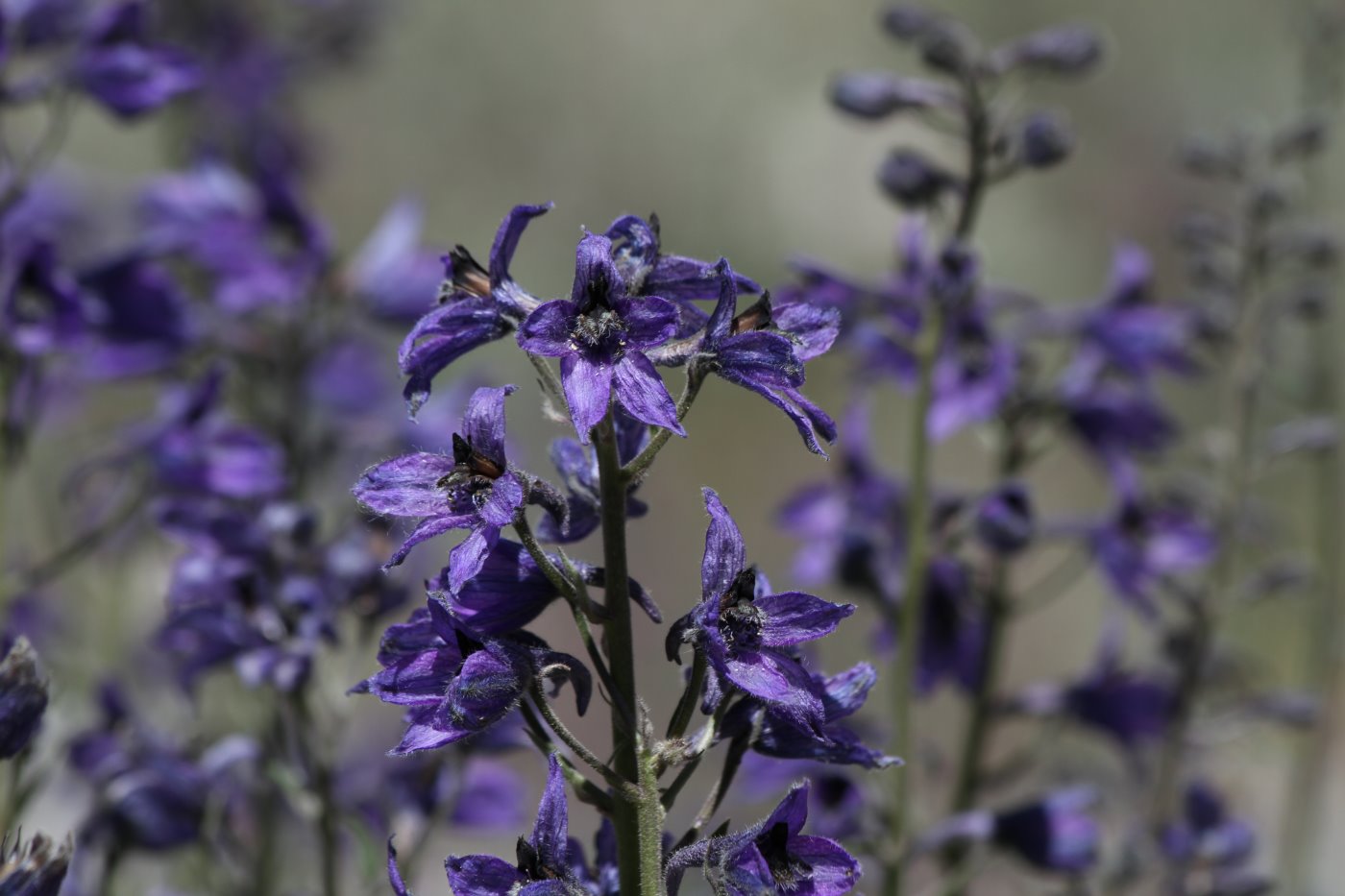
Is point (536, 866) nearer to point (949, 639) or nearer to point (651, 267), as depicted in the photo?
point (651, 267)

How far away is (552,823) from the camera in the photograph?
1817 millimetres

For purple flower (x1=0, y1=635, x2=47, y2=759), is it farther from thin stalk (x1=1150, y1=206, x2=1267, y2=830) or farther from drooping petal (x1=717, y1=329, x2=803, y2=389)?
thin stalk (x1=1150, y1=206, x2=1267, y2=830)

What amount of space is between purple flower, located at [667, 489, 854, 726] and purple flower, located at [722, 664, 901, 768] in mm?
73

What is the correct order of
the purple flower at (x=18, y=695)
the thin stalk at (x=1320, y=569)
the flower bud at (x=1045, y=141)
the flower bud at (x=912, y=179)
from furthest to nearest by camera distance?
1. the thin stalk at (x=1320, y=569)
2. the flower bud at (x=912, y=179)
3. the flower bud at (x=1045, y=141)
4. the purple flower at (x=18, y=695)

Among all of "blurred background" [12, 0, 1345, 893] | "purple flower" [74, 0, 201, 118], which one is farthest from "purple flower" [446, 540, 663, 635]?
A: "blurred background" [12, 0, 1345, 893]

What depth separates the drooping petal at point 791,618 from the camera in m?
1.88

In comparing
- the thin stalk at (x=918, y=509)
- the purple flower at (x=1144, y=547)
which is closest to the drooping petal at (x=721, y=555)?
the thin stalk at (x=918, y=509)

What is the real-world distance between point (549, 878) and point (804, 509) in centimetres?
227

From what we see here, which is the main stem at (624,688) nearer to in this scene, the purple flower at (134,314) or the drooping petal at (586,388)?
the drooping petal at (586,388)

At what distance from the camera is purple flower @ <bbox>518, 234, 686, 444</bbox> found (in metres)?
1.84

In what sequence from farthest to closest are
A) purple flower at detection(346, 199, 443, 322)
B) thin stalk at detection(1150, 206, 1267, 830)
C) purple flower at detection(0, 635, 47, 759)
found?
purple flower at detection(346, 199, 443, 322) < thin stalk at detection(1150, 206, 1267, 830) < purple flower at detection(0, 635, 47, 759)

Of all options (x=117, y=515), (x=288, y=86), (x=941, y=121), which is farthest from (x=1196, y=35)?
(x=117, y=515)

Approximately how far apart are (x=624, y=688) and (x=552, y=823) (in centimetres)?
19

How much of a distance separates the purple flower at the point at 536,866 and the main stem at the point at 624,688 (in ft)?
0.26
